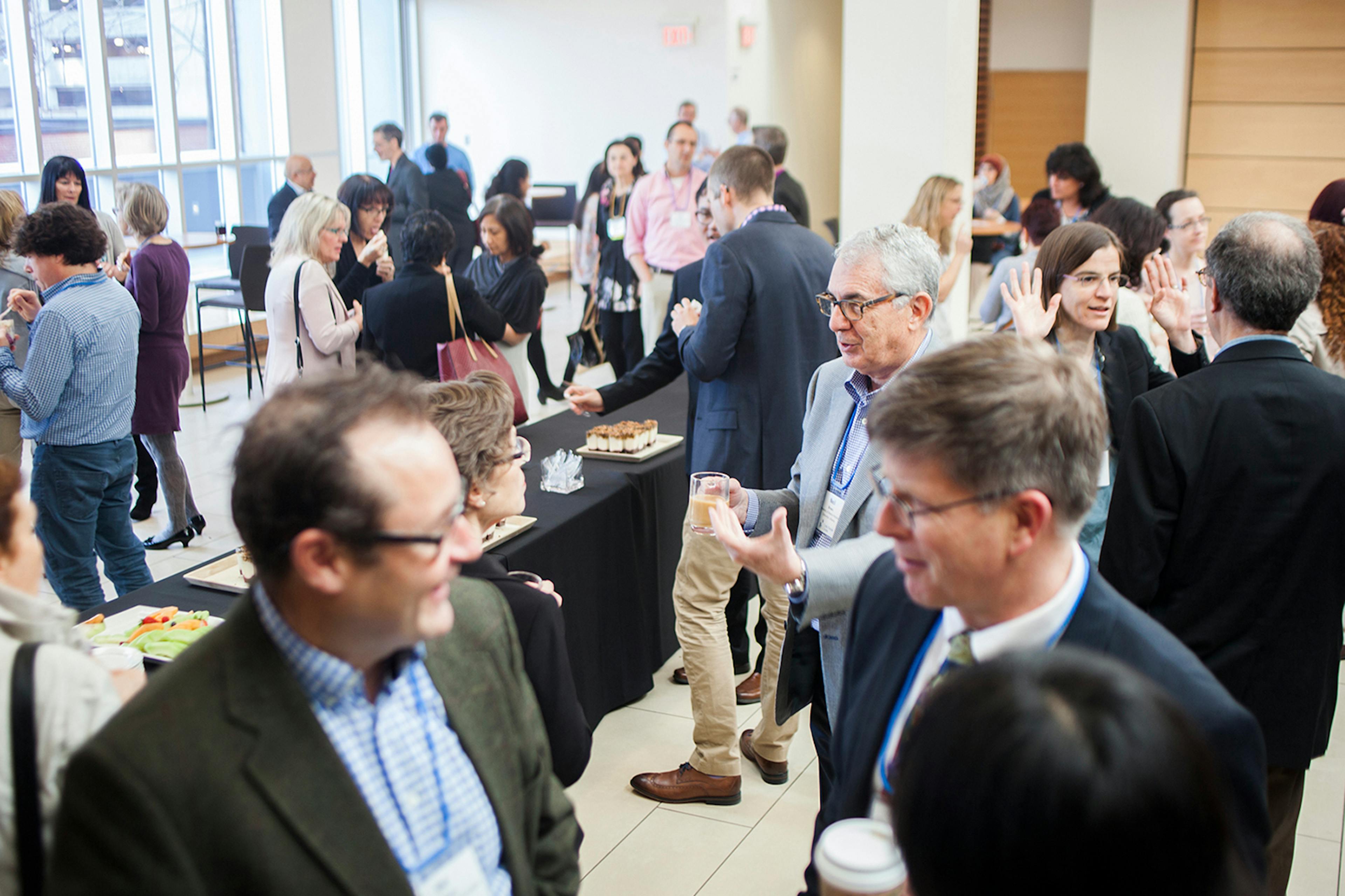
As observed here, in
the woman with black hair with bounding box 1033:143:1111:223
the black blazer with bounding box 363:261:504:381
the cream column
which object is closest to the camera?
the black blazer with bounding box 363:261:504:381

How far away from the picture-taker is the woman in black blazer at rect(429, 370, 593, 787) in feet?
6.00

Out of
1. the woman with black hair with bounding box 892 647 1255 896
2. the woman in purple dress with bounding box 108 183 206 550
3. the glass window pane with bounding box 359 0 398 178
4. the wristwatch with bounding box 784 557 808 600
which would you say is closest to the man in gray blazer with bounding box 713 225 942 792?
the wristwatch with bounding box 784 557 808 600

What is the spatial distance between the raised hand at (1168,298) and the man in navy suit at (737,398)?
2.97 ft

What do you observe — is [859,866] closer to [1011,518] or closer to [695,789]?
[1011,518]

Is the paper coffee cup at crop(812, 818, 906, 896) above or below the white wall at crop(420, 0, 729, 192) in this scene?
below

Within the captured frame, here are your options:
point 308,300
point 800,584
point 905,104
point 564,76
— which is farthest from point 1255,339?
point 564,76

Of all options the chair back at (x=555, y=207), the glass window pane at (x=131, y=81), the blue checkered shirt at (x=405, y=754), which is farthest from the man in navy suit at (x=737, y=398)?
the chair back at (x=555, y=207)

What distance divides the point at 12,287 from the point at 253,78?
23.2 ft

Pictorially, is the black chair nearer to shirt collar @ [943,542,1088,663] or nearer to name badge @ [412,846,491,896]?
name badge @ [412,846,491,896]

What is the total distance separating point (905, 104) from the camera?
5.89 metres

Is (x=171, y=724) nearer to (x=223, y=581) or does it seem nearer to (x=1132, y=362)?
(x=223, y=581)

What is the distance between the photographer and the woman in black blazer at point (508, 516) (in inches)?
72.1

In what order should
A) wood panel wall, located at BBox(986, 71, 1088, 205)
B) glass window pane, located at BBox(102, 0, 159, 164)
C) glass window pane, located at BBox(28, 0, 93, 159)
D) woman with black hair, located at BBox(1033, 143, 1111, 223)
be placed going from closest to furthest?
woman with black hair, located at BBox(1033, 143, 1111, 223), glass window pane, located at BBox(28, 0, 93, 159), glass window pane, located at BBox(102, 0, 159, 164), wood panel wall, located at BBox(986, 71, 1088, 205)

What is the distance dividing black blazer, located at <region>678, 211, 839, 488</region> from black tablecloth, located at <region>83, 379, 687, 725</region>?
0.40 metres
